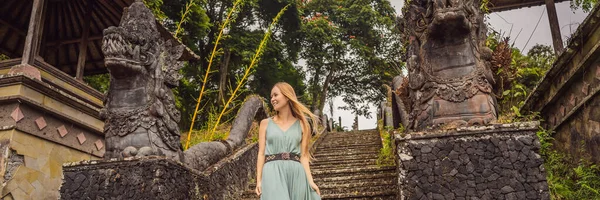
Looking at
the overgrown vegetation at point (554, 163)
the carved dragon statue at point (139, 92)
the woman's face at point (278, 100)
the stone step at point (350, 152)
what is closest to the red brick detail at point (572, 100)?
the overgrown vegetation at point (554, 163)

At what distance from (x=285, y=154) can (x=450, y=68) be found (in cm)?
Answer: 170

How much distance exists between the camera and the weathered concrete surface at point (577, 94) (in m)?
4.81

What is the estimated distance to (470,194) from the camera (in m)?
3.34

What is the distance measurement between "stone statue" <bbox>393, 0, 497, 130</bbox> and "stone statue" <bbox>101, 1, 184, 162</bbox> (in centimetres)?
219

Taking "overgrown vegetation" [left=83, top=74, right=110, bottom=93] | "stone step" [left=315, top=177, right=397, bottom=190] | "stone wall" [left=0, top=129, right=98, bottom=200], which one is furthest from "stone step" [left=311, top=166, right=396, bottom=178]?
"overgrown vegetation" [left=83, top=74, right=110, bottom=93]

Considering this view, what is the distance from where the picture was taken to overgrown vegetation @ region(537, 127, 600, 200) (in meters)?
4.48

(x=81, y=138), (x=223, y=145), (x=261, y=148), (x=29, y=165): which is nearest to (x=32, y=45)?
(x=81, y=138)

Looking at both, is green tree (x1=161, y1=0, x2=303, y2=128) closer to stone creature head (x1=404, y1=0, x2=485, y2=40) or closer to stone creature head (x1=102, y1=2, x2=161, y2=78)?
stone creature head (x1=102, y1=2, x2=161, y2=78)

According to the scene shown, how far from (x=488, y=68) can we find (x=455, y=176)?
3.58 feet

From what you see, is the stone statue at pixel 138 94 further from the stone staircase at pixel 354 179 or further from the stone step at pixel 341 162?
the stone step at pixel 341 162

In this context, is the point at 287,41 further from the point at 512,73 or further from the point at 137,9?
the point at 137,9

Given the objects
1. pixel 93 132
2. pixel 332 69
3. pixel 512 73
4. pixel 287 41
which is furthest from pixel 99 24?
pixel 332 69

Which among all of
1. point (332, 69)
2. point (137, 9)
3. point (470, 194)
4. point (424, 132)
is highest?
point (332, 69)

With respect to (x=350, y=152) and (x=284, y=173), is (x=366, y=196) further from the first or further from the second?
(x=350, y=152)
